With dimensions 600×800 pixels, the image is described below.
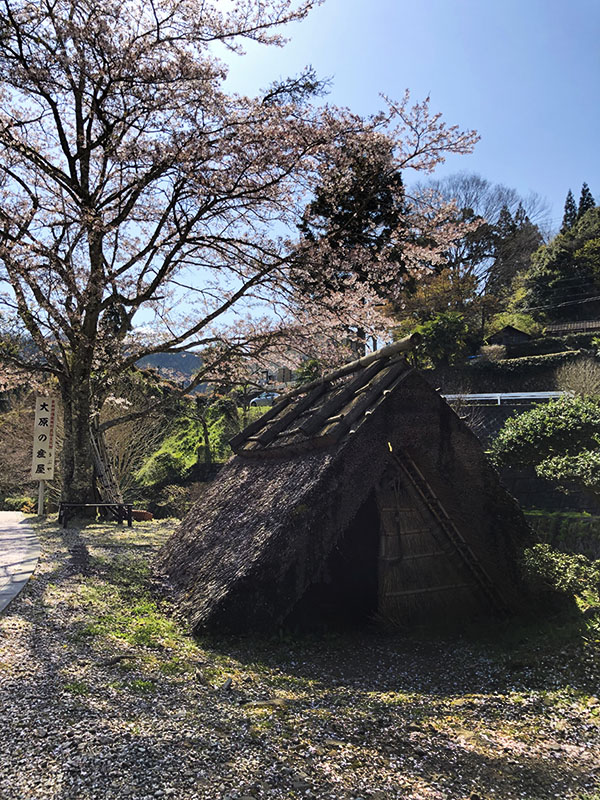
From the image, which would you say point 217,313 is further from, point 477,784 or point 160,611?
point 477,784

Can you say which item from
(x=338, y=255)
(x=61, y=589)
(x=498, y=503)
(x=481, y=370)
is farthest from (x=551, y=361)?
(x=61, y=589)

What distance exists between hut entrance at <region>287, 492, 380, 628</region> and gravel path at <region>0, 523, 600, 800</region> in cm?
31

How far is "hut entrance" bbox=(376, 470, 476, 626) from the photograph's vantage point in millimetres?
4762

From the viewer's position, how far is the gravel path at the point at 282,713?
2238mm

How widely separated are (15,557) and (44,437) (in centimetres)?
644

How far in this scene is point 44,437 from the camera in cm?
1259

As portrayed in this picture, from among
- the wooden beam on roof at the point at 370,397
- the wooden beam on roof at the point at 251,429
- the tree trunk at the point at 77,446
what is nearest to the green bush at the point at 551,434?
the wooden beam on roof at the point at 251,429

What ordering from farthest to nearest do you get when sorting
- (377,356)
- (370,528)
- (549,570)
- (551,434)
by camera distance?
(551,434) < (377,356) < (370,528) < (549,570)

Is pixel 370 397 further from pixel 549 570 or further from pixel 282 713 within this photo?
pixel 282 713

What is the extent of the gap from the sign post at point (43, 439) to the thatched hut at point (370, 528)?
858 centimetres

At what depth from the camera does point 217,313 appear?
35.9 feet

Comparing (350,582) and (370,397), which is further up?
(370,397)

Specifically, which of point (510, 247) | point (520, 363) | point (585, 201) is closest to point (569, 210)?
point (585, 201)

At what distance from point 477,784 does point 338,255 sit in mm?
9505
